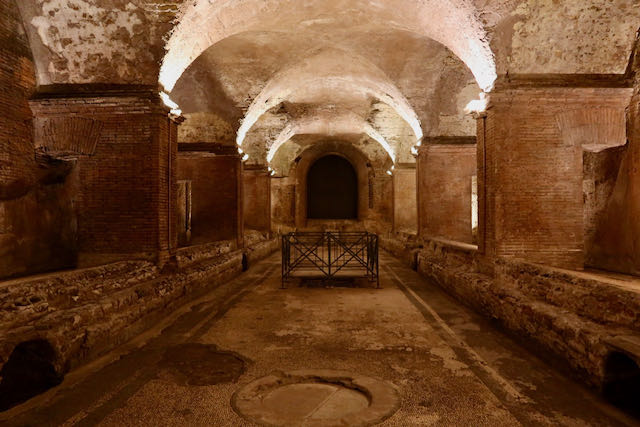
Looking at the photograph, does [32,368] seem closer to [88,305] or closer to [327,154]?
[88,305]

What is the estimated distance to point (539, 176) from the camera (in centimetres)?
779

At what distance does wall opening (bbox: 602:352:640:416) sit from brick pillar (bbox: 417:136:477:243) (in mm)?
9895

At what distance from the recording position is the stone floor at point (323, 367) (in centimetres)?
369

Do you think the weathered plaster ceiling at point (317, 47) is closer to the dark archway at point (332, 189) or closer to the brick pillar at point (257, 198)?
the brick pillar at point (257, 198)

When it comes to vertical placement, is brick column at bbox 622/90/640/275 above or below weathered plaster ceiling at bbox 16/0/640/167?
below

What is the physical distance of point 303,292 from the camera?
948cm

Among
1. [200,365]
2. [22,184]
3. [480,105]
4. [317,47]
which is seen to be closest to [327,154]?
[317,47]

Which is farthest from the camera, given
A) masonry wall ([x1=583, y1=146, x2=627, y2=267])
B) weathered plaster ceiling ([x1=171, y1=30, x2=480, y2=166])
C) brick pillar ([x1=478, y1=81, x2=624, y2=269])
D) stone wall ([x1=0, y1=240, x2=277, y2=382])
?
weathered plaster ceiling ([x1=171, y1=30, x2=480, y2=166])

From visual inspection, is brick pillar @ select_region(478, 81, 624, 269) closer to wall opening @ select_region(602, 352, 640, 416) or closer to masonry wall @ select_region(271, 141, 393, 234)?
wall opening @ select_region(602, 352, 640, 416)

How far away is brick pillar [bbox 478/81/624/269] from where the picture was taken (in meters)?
7.72

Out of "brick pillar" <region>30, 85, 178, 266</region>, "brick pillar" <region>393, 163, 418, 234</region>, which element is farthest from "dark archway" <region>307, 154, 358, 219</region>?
"brick pillar" <region>30, 85, 178, 266</region>

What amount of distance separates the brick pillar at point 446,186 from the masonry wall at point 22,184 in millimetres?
9950

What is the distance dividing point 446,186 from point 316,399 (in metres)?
10.9

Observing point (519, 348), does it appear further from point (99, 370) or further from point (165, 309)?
point (165, 309)
